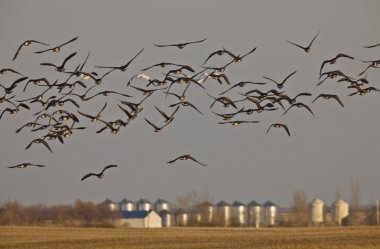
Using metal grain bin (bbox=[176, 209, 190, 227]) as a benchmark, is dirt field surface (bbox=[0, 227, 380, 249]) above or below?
below

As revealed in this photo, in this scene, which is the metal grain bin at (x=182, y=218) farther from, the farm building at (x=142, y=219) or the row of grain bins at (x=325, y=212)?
the row of grain bins at (x=325, y=212)

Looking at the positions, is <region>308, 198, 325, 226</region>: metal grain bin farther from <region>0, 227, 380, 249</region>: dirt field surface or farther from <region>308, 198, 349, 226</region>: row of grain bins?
<region>0, 227, 380, 249</region>: dirt field surface

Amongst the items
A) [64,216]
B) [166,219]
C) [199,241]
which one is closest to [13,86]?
[199,241]

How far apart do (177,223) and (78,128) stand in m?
146

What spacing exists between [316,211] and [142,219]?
3795cm

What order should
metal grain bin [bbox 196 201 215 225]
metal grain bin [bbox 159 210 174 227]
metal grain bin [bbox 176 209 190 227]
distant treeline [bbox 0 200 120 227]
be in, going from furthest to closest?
metal grain bin [bbox 159 210 174 227], metal grain bin [bbox 196 201 215 225], metal grain bin [bbox 176 209 190 227], distant treeline [bbox 0 200 120 227]

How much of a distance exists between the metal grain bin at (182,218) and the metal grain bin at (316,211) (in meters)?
25.7

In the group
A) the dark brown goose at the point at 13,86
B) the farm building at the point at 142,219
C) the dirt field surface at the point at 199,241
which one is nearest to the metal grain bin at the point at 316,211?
the farm building at the point at 142,219

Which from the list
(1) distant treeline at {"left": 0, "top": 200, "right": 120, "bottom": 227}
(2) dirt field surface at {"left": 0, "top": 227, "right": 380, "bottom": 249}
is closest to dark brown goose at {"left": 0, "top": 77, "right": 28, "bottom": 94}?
(2) dirt field surface at {"left": 0, "top": 227, "right": 380, "bottom": 249}

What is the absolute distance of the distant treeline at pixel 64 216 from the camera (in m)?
157

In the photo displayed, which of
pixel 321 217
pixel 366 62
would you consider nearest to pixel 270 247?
pixel 366 62

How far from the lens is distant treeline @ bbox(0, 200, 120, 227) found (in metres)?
157

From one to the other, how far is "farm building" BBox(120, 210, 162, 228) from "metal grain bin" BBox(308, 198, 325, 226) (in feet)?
104

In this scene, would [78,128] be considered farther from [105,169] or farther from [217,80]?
[217,80]
